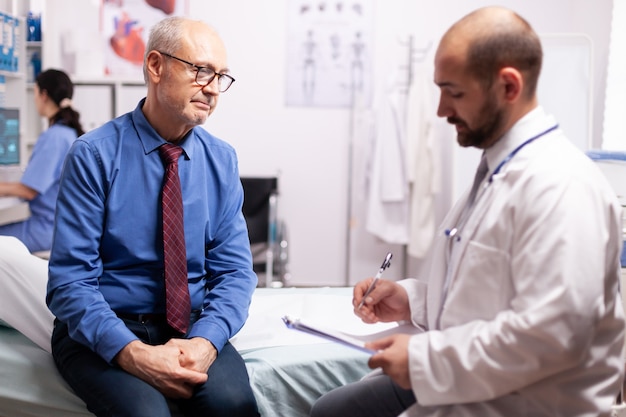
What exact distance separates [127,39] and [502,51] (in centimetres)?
413

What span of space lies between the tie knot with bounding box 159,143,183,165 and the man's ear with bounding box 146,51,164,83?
0.16 metres

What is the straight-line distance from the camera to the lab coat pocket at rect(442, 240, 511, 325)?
44.6 inches

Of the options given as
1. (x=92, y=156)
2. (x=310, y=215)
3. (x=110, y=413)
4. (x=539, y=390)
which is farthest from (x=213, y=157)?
(x=310, y=215)

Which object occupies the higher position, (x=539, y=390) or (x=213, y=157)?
(x=213, y=157)

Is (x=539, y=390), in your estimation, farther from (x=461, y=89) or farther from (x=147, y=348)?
(x=147, y=348)

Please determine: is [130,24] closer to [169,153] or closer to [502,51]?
[169,153]

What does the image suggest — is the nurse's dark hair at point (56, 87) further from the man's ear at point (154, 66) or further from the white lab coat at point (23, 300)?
the man's ear at point (154, 66)

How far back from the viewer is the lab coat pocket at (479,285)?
44.6 inches

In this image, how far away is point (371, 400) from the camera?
1.40 m

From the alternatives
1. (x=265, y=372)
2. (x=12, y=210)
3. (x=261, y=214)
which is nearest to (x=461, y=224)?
(x=265, y=372)

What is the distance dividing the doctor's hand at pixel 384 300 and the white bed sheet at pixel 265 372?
12.9 inches

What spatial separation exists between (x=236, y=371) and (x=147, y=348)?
0.71 ft

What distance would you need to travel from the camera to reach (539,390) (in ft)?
3.68

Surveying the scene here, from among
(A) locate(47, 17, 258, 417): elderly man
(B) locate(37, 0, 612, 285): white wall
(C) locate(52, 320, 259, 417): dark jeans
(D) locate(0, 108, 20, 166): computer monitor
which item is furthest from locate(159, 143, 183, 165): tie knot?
(B) locate(37, 0, 612, 285): white wall
